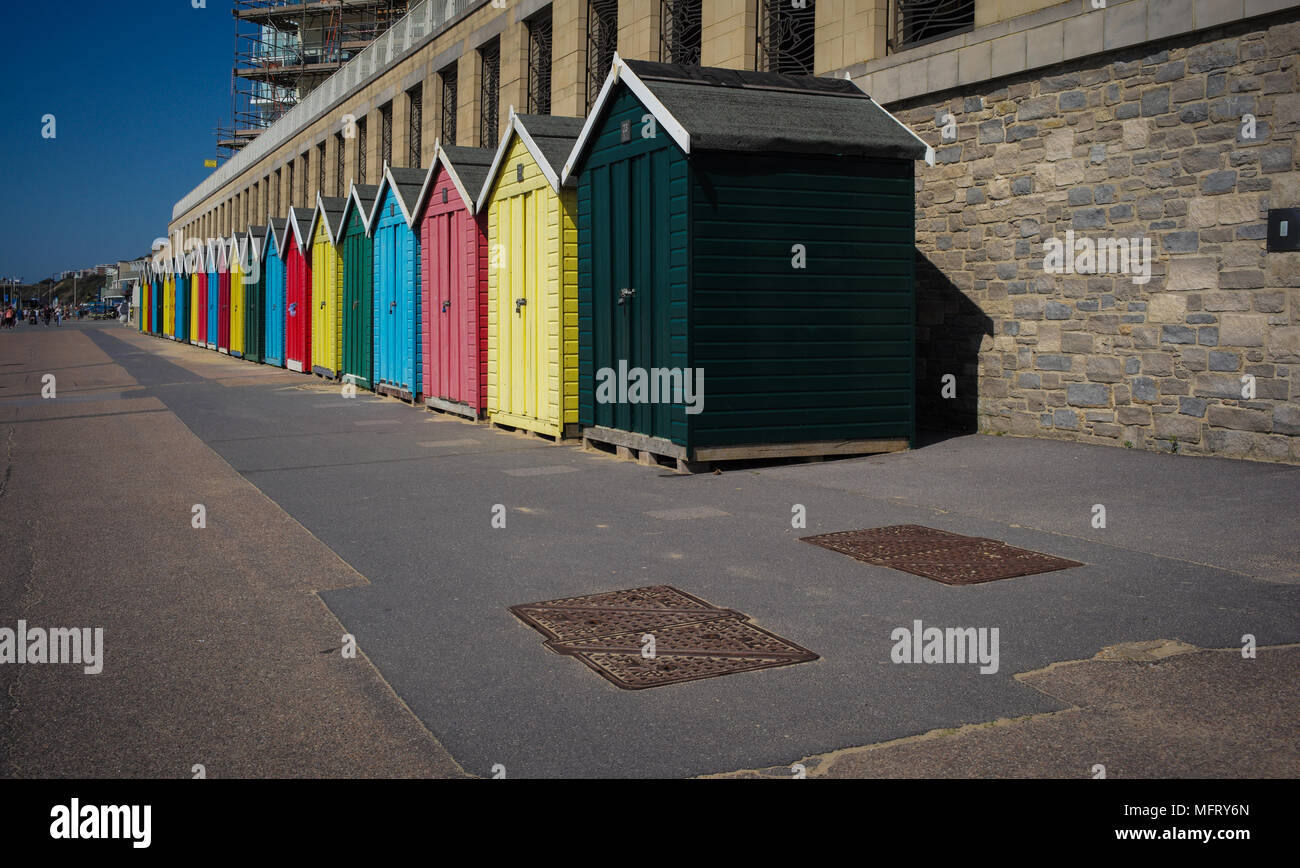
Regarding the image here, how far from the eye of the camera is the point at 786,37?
18469 millimetres

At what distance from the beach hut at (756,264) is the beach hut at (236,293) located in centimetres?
2628

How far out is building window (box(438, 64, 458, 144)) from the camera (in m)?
34.2

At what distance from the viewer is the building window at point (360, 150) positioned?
4244 centimetres

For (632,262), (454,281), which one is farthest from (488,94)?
(632,262)

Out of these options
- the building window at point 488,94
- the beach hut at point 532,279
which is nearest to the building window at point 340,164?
the building window at point 488,94

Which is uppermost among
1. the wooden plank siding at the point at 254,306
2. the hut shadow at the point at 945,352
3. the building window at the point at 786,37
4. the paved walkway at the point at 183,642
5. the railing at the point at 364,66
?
the railing at the point at 364,66

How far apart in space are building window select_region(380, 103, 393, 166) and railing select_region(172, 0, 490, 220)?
1483mm

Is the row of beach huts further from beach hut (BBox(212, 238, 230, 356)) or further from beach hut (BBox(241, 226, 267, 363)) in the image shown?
beach hut (BBox(212, 238, 230, 356))

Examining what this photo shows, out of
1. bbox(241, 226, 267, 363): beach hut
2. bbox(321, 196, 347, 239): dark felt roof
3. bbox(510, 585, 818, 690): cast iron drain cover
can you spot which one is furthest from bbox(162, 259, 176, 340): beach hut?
bbox(510, 585, 818, 690): cast iron drain cover

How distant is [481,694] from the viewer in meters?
4.45

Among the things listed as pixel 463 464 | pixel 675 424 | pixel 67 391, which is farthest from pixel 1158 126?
pixel 67 391

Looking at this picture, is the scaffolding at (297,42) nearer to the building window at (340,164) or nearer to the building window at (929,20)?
the building window at (340,164)
